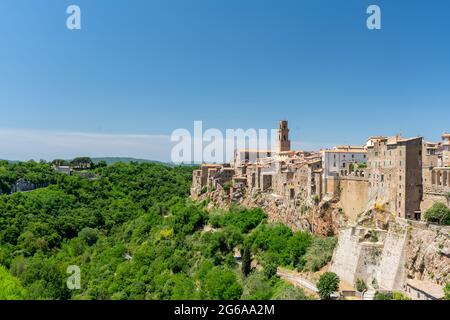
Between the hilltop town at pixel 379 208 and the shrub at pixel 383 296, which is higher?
the hilltop town at pixel 379 208

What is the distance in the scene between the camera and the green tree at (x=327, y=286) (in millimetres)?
22391

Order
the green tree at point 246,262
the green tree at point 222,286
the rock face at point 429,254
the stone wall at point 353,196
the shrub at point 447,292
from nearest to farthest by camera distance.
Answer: the shrub at point 447,292 < the rock face at point 429,254 < the green tree at point 222,286 < the stone wall at point 353,196 < the green tree at point 246,262

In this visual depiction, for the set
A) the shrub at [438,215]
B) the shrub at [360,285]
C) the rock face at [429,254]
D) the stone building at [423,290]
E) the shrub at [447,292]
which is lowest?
the shrub at [360,285]

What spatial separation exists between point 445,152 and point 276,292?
20.0 meters

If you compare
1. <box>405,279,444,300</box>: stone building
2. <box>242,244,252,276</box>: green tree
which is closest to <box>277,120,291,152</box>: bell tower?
<box>242,244,252,276</box>: green tree

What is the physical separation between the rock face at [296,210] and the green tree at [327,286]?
7111mm

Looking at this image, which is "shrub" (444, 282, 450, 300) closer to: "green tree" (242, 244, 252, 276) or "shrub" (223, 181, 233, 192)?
"green tree" (242, 244, 252, 276)

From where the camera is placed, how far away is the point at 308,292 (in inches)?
948

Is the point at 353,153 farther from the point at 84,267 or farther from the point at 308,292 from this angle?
the point at 84,267

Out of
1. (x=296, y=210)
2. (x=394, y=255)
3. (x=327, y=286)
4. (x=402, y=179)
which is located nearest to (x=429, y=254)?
(x=394, y=255)

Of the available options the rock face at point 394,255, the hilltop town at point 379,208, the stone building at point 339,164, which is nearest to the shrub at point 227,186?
the hilltop town at point 379,208

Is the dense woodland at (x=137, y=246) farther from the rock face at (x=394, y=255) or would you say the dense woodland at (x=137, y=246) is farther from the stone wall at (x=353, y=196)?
the rock face at (x=394, y=255)

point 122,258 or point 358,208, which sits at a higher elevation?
point 358,208
